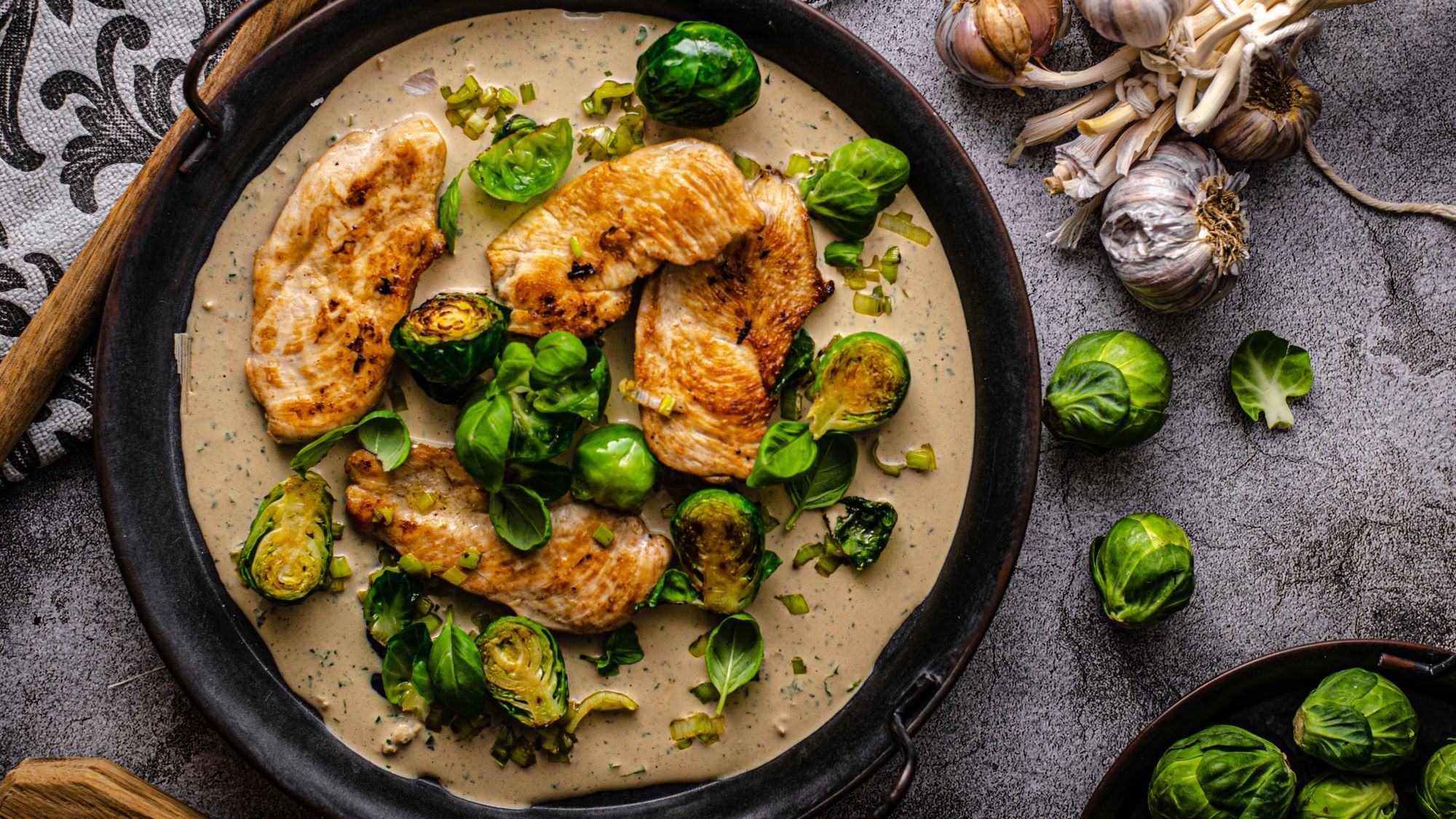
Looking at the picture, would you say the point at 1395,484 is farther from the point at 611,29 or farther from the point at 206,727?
the point at 206,727

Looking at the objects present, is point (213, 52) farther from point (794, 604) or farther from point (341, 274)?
point (794, 604)

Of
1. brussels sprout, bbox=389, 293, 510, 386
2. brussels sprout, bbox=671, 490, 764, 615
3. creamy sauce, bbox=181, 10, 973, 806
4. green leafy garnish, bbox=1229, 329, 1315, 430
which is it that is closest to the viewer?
brussels sprout, bbox=389, 293, 510, 386

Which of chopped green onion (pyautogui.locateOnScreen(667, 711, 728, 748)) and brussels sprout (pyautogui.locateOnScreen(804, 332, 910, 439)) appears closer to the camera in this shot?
brussels sprout (pyautogui.locateOnScreen(804, 332, 910, 439))

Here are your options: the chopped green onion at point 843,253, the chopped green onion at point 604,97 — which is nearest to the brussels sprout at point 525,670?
the chopped green onion at point 843,253

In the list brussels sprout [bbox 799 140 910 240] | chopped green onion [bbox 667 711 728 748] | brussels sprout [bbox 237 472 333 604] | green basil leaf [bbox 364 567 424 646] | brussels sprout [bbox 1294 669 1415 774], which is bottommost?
brussels sprout [bbox 1294 669 1415 774]

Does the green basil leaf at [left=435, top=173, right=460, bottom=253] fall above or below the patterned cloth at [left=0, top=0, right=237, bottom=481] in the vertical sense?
below

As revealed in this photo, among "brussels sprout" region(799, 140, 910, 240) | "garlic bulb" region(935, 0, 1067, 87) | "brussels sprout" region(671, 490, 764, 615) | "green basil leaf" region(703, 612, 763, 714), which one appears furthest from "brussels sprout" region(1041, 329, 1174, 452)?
"green basil leaf" region(703, 612, 763, 714)

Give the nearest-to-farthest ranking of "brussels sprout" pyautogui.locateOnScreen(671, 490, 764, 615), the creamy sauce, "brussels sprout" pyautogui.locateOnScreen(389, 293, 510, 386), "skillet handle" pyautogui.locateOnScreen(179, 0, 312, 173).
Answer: "skillet handle" pyautogui.locateOnScreen(179, 0, 312, 173) < "brussels sprout" pyautogui.locateOnScreen(389, 293, 510, 386) < "brussels sprout" pyautogui.locateOnScreen(671, 490, 764, 615) < the creamy sauce

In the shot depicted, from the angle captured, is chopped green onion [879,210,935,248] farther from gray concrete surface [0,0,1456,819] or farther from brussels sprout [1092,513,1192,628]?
brussels sprout [1092,513,1192,628]
